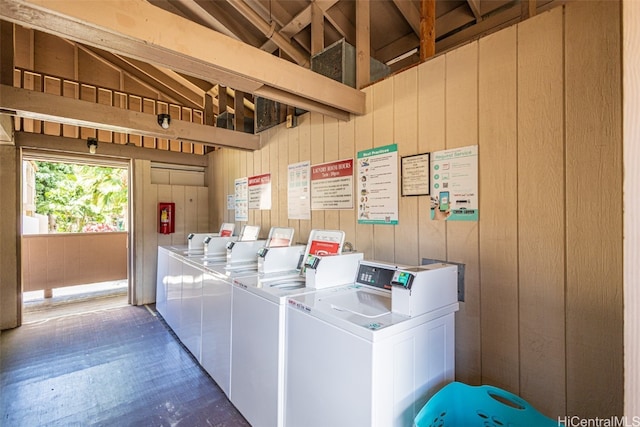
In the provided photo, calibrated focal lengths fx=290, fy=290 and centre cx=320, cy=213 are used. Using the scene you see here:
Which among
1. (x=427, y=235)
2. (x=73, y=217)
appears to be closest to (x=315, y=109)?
(x=427, y=235)

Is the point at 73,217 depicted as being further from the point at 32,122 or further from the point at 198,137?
the point at 198,137

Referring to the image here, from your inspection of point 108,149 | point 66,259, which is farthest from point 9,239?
point 66,259

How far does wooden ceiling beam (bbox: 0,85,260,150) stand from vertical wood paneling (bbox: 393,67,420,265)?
6.98 ft

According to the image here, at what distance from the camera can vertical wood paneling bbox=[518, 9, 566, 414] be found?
1.34m

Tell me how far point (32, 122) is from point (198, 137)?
3296 millimetres

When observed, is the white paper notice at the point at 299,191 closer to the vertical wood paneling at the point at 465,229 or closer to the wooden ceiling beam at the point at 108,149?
the vertical wood paneling at the point at 465,229

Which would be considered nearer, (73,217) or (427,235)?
(427,235)

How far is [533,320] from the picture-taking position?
1423mm

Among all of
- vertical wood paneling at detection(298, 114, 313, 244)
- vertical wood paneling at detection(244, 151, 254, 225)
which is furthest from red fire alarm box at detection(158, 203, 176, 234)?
vertical wood paneling at detection(298, 114, 313, 244)

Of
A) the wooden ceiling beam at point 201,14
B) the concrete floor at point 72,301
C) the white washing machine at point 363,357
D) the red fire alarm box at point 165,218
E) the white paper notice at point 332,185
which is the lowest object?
the concrete floor at point 72,301

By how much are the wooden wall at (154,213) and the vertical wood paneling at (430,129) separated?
4021 millimetres

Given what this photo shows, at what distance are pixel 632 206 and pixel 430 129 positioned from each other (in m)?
1.27

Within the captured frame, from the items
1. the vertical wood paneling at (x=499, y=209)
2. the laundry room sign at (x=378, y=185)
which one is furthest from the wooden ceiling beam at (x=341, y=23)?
the vertical wood paneling at (x=499, y=209)

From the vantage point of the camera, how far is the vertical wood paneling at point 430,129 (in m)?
1.77
